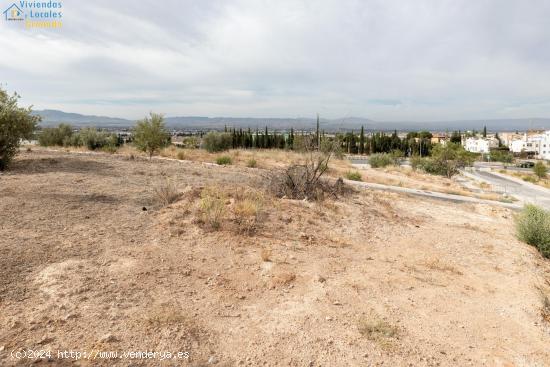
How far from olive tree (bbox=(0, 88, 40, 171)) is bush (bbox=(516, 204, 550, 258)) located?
657 inches

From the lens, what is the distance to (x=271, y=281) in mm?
5328

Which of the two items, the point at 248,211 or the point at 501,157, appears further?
the point at 501,157

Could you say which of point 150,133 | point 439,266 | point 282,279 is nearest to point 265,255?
point 282,279

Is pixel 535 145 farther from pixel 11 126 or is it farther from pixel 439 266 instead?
pixel 11 126

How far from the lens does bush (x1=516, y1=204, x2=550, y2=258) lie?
8.91m

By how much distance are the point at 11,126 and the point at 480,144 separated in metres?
132

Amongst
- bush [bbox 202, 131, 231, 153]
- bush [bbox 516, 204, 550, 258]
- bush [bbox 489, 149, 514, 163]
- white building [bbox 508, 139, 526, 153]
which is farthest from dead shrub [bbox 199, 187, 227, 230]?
white building [bbox 508, 139, 526, 153]

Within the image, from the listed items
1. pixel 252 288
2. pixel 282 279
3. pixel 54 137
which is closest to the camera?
Result: pixel 252 288

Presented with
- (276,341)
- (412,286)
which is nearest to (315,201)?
(412,286)

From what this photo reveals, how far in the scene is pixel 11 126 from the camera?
1214 cm

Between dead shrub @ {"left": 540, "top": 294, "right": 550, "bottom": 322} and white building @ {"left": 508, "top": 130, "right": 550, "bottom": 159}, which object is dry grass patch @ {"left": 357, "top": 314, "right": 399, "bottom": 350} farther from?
white building @ {"left": 508, "top": 130, "right": 550, "bottom": 159}

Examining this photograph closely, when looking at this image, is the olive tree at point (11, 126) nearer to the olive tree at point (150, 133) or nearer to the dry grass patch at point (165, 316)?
the olive tree at point (150, 133)

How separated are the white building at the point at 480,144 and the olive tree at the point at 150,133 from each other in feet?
383

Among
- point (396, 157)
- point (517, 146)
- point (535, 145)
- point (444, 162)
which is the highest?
point (535, 145)
